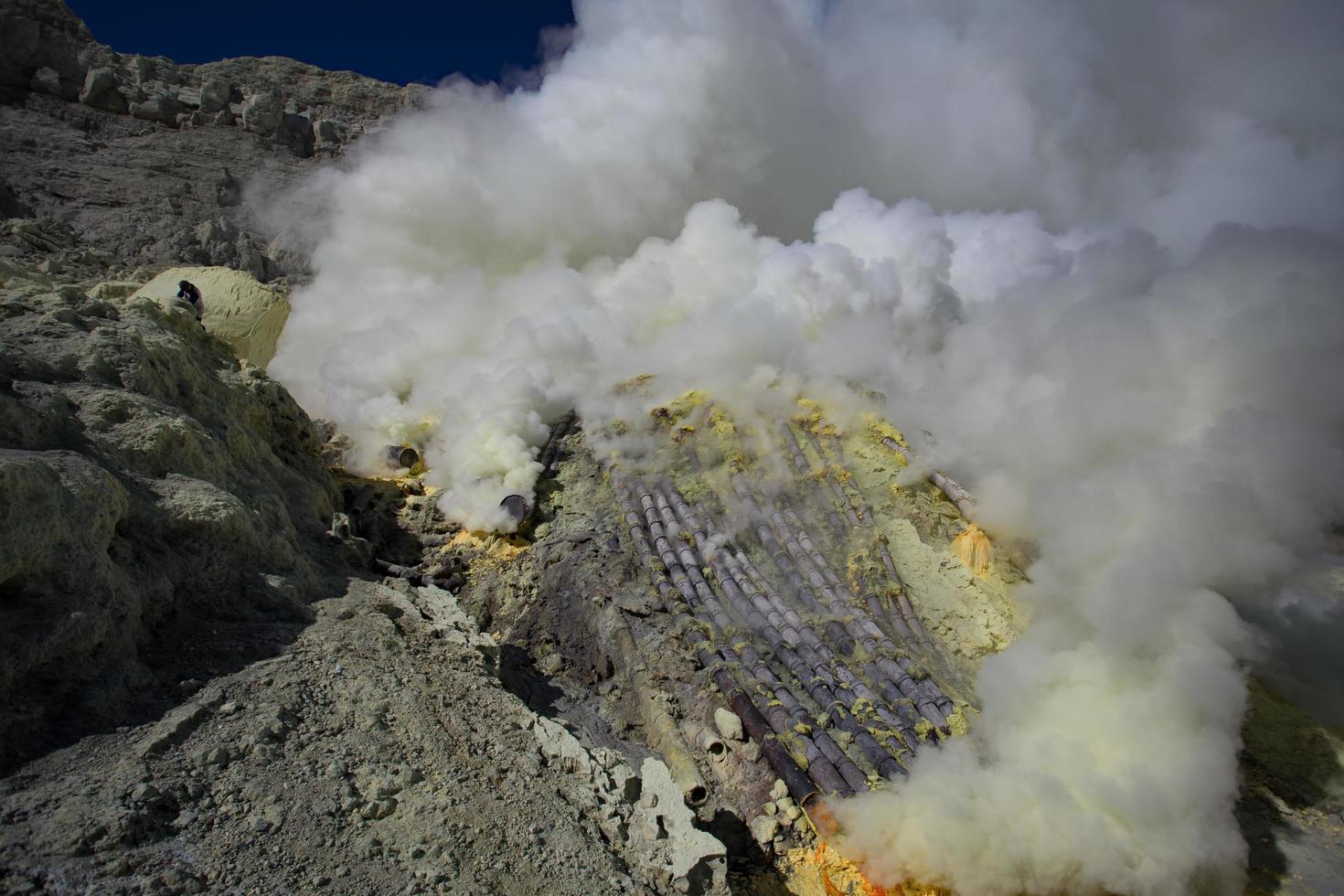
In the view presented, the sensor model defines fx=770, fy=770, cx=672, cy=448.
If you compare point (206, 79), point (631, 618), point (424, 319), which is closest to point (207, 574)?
point (631, 618)

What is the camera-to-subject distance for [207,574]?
490cm

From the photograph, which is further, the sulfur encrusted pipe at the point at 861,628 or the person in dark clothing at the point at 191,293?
the person in dark clothing at the point at 191,293

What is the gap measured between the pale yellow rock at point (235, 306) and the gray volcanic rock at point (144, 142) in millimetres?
4430

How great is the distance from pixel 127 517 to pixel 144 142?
12905 millimetres

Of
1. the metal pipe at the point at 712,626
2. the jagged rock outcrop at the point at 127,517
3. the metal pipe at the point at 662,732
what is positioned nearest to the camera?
the jagged rock outcrop at the point at 127,517

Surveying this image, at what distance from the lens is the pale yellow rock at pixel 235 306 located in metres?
9.18

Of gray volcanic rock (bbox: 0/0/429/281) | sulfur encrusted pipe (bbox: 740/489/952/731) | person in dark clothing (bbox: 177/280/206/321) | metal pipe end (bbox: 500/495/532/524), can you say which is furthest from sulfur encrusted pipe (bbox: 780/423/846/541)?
gray volcanic rock (bbox: 0/0/429/281)

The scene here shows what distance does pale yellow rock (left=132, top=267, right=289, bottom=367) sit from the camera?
9180mm

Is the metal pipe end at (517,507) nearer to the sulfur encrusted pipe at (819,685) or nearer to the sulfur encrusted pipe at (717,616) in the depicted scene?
the sulfur encrusted pipe at (717,616)

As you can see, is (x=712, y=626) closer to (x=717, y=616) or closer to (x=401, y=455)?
(x=717, y=616)

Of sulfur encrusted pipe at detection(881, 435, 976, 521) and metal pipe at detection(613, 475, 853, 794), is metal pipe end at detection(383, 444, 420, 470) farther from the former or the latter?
sulfur encrusted pipe at detection(881, 435, 976, 521)

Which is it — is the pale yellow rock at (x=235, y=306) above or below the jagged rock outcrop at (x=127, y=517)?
above

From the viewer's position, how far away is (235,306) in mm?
9305

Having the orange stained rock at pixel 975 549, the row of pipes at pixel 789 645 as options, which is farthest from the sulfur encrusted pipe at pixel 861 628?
the orange stained rock at pixel 975 549
